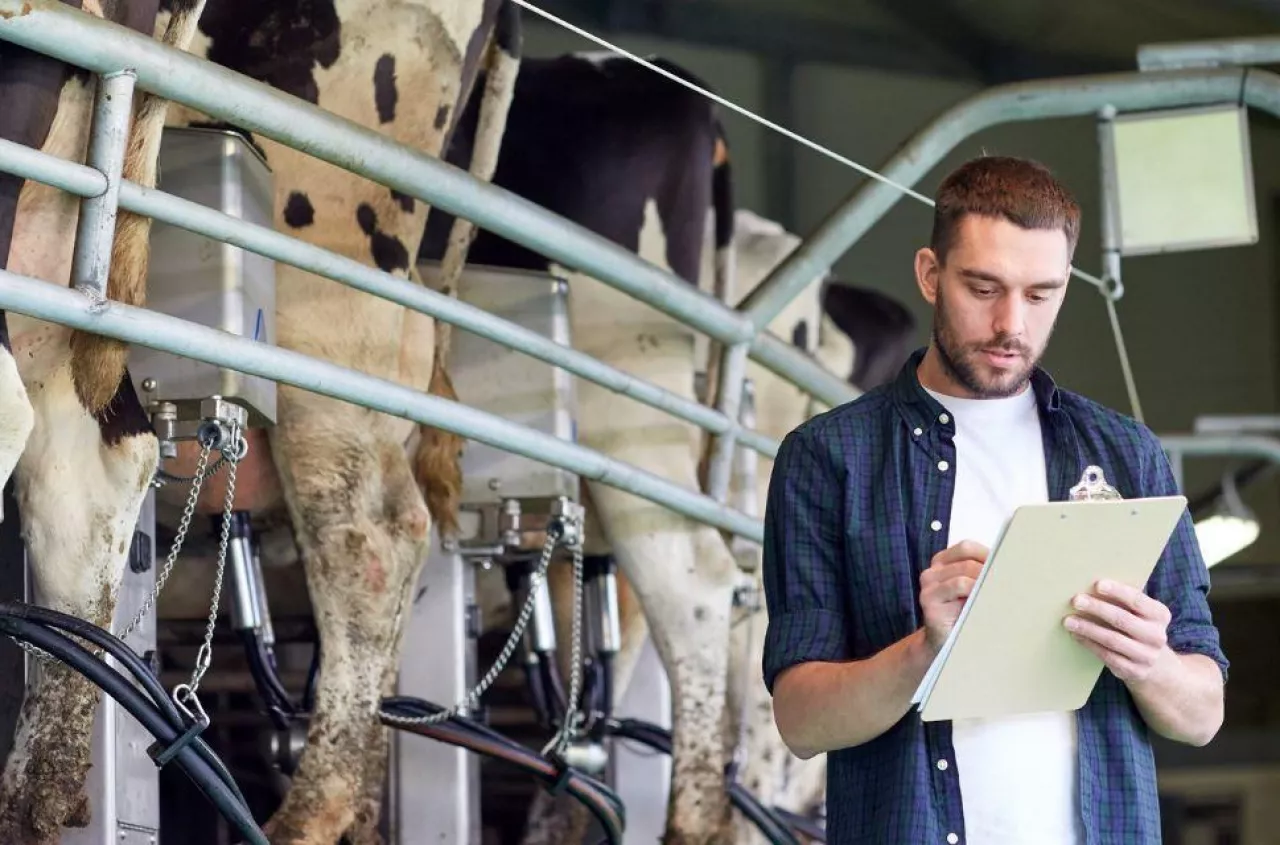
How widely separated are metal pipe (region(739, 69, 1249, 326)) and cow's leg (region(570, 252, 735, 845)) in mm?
498

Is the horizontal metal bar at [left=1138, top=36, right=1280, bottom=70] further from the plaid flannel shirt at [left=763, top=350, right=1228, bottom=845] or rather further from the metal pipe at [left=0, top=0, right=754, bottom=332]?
the plaid flannel shirt at [left=763, top=350, right=1228, bottom=845]

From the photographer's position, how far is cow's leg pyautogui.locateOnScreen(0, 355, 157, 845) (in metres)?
2.57

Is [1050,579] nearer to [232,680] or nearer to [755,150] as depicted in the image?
[232,680]

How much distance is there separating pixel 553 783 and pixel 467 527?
625 mm

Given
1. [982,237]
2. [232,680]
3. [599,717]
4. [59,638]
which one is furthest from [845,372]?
[982,237]

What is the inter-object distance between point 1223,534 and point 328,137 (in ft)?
12.6

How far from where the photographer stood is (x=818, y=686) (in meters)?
1.88

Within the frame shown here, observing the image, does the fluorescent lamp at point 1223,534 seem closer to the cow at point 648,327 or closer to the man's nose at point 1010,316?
the cow at point 648,327

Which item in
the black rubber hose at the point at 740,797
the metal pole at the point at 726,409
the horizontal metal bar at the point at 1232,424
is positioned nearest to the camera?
the metal pole at the point at 726,409

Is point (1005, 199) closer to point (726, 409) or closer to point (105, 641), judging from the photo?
point (105, 641)

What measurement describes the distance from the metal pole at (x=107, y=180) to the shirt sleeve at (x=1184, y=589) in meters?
1.13

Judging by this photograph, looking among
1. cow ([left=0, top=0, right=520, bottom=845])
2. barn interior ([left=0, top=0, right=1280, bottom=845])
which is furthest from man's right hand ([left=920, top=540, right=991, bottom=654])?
barn interior ([left=0, top=0, right=1280, bottom=845])

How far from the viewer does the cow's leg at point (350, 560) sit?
11.2ft

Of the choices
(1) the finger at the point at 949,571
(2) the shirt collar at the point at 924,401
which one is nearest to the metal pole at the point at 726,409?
(2) the shirt collar at the point at 924,401
